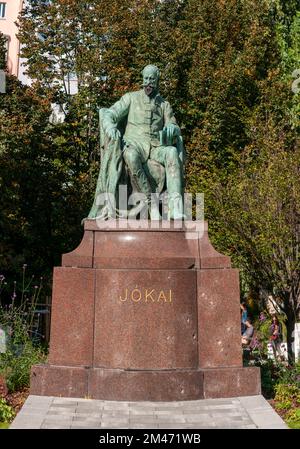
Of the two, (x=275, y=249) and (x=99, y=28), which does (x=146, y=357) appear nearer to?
(x=275, y=249)

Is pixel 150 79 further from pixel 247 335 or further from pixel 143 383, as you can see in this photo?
pixel 247 335

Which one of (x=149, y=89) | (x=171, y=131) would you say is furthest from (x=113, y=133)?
(x=149, y=89)

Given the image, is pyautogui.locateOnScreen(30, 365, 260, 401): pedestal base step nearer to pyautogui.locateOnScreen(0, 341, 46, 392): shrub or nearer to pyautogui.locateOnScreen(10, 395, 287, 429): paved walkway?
pyautogui.locateOnScreen(10, 395, 287, 429): paved walkway

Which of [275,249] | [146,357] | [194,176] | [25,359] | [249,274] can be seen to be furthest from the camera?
[194,176]

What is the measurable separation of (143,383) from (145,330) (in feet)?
2.04

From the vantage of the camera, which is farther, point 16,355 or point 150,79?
point 150,79

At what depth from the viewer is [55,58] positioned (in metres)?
22.7

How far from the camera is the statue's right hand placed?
8.65 meters

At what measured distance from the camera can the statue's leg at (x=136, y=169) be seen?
868cm

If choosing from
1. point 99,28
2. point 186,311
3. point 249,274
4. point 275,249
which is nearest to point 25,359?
point 186,311

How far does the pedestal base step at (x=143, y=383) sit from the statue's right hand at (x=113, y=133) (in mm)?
3226

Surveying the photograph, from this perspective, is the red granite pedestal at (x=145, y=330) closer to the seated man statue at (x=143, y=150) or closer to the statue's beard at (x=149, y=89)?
the seated man statue at (x=143, y=150)

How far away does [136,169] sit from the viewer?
869 centimetres

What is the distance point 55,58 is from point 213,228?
9898 mm
